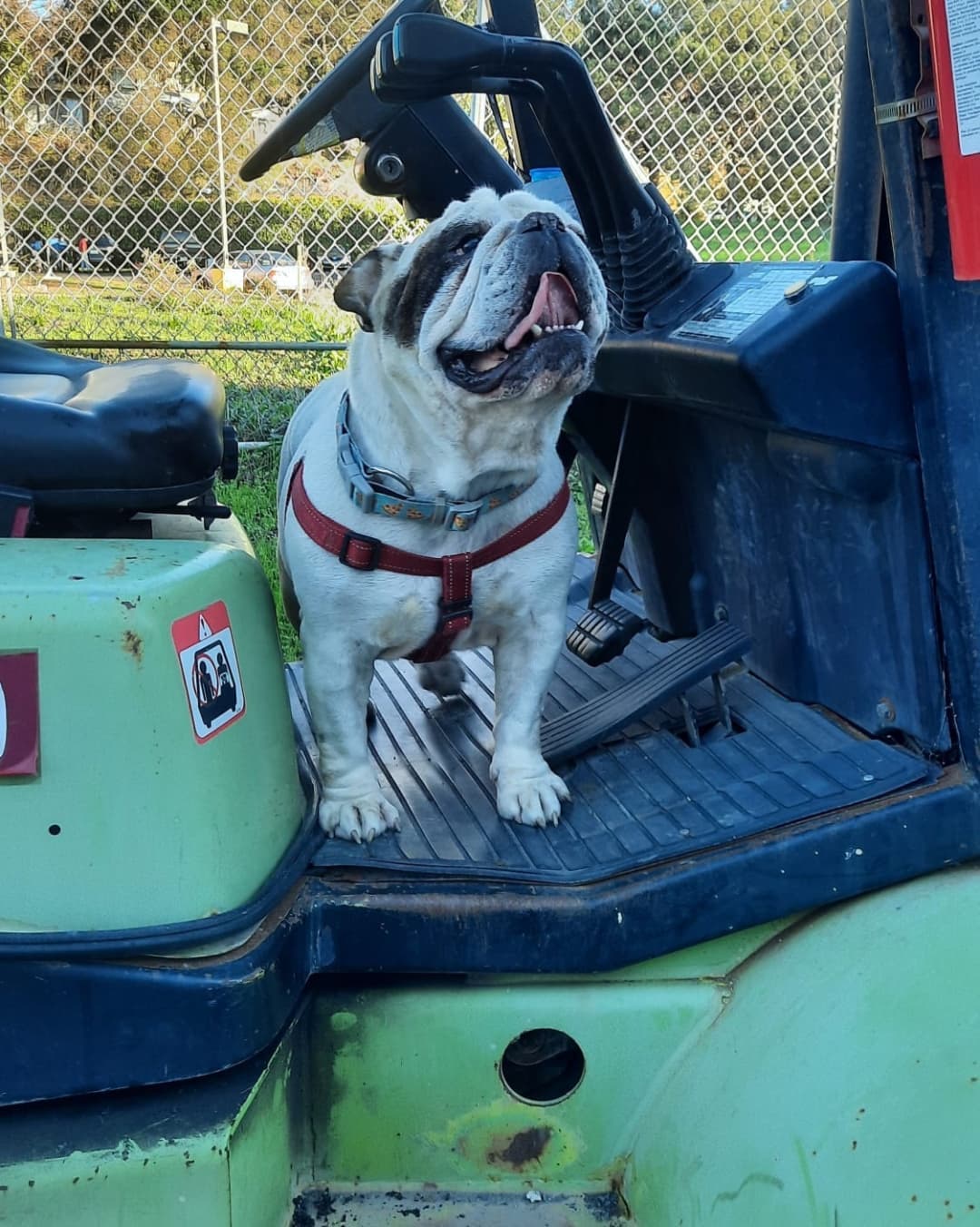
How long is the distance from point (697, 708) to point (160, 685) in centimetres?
78

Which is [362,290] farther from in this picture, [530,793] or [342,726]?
[530,793]

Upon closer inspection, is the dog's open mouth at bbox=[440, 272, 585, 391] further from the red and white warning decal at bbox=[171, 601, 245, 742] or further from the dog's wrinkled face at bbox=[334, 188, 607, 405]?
the red and white warning decal at bbox=[171, 601, 245, 742]

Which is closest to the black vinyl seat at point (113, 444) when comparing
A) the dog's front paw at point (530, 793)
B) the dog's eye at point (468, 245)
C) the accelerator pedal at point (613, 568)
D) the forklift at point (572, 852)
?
the forklift at point (572, 852)

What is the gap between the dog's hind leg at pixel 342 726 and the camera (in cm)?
138

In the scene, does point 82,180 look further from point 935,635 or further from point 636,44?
point 935,635

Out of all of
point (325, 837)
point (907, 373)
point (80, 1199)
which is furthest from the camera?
point (325, 837)

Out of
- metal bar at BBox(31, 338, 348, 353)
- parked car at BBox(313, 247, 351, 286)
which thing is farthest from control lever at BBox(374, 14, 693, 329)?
parked car at BBox(313, 247, 351, 286)

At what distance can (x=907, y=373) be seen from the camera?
118 centimetres

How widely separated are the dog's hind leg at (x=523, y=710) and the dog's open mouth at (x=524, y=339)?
31cm

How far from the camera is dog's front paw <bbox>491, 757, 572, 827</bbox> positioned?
138 cm

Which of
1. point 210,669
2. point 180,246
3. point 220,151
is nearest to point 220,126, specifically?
point 220,151

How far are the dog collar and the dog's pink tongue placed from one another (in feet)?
0.61

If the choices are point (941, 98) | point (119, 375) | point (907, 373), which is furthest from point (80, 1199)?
point (941, 98)

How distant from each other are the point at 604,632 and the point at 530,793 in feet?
1.54
